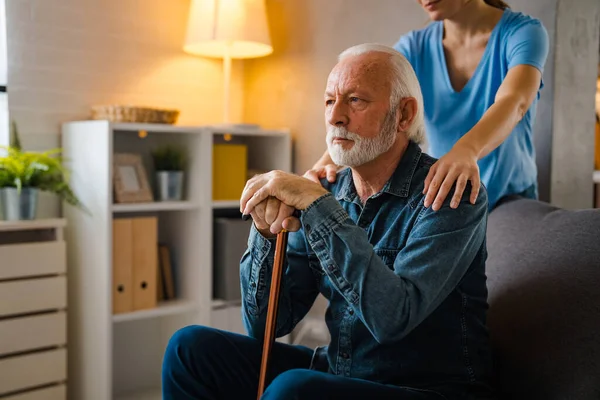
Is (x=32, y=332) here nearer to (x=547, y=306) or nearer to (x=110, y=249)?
(x=110, y=249)

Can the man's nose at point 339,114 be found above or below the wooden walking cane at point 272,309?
above

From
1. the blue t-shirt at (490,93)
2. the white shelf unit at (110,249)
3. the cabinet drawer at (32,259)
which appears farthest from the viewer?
the white shelf unit at (110,249)

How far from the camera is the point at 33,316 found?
98.0 inches

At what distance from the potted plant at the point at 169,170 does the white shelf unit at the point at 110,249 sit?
0.04 metres

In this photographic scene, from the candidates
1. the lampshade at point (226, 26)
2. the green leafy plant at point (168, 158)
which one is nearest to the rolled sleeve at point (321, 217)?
the green leafy plant at point (168, 158)

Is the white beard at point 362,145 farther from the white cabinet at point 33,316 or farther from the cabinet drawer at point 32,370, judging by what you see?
the cabinet drawer at point 32,370

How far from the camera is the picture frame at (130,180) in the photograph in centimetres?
263

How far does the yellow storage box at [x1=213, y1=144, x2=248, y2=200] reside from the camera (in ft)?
9.63

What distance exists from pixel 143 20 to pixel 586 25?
1.88 metres

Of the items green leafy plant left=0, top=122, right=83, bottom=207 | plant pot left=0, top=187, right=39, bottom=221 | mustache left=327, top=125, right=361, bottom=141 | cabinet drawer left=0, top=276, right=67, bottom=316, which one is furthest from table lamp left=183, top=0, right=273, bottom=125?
mustache left=327, top=125, right=361, bottom=141

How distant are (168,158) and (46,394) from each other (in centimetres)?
104

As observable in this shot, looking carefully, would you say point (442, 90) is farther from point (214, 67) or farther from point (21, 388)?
point (21, 388)

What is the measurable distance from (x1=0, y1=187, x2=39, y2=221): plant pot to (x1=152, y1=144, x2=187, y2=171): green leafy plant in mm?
534

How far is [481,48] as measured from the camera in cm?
192
